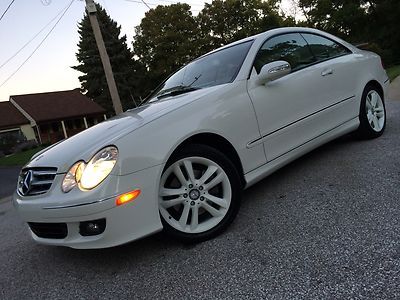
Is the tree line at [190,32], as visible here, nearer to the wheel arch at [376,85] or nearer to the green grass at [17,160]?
the green grass at [17,160]

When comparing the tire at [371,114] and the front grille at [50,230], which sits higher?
the front grille at [50,230]

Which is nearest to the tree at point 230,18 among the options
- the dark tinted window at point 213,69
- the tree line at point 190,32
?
the tree line at point 190,32

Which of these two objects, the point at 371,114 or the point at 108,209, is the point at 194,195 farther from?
the point at 371,114

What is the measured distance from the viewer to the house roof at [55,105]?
108ft

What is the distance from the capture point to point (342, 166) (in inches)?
157

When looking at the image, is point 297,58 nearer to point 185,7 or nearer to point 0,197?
point 0,197

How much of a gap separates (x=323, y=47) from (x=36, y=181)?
130 inches

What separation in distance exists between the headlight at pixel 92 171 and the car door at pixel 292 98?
1222 mm

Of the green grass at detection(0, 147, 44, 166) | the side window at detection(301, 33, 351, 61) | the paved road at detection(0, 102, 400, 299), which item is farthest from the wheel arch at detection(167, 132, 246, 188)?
the green grass at detection(0, 147, 44, 166)

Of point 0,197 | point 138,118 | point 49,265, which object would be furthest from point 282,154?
point 0,197

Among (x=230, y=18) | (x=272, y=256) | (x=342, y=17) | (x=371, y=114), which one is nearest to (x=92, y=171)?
(x=272, y=256)

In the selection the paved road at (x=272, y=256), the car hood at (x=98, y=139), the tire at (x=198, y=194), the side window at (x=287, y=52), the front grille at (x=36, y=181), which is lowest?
the paved road at (x=272, y=256)

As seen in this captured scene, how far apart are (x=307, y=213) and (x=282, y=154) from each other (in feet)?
2.15

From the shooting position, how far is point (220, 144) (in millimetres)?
3131
